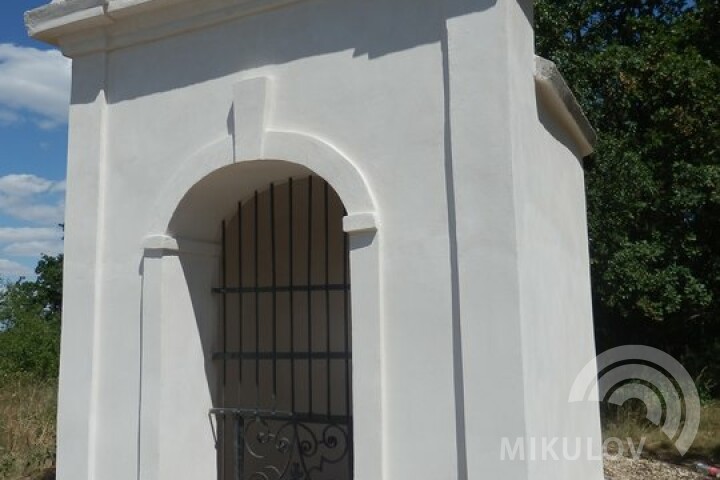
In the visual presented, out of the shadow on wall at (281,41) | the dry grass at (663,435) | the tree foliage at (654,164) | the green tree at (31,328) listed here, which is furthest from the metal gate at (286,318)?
the green tree at (31,328)

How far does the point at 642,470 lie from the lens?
28.0 feet

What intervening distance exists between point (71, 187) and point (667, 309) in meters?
8.06

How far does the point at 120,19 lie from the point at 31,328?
13570mm

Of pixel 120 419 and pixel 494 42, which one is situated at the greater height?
pixel 494 42

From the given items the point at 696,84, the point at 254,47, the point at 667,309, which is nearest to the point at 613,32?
the point at 696,84

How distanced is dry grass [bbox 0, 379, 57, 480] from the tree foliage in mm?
7310

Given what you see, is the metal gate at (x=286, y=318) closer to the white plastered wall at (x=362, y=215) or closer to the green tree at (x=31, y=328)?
the white plastered wall at (x=362, y=215)

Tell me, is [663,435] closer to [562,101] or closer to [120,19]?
[562,101]

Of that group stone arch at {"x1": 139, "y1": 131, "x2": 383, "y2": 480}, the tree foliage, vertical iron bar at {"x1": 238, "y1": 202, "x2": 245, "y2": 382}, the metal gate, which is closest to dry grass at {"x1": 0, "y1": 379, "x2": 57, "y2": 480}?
the metal gate

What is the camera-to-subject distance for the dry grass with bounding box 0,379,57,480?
24.5ft

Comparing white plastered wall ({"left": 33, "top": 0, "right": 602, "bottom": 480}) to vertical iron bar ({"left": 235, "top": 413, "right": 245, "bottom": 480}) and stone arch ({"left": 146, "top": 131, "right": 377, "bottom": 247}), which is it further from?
vertical iron bar ({"left": 235, "top": 413, "right": 245, "bottom": 480})

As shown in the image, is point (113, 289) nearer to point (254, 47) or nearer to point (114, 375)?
point (114, 375)

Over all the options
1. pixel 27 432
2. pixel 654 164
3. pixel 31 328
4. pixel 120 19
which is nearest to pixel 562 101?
pixel 120 19

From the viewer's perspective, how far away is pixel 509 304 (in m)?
3.42
